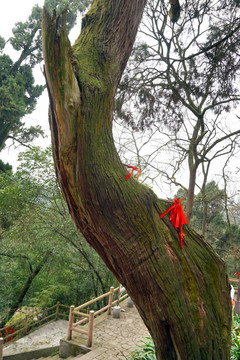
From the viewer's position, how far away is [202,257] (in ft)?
7.06

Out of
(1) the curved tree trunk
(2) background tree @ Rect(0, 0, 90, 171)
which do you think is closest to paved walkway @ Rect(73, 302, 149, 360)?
(1) the curved tree trunk

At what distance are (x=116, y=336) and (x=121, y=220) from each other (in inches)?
243

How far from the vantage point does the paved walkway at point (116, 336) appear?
621 cm

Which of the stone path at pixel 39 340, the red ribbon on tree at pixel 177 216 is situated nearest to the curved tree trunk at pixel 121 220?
the red ribbon on tree at pixel 177 216

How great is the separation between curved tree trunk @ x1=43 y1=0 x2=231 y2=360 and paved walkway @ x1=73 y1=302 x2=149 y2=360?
14.2 ft

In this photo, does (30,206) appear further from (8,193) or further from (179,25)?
(179,25)

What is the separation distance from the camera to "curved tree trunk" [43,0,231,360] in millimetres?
1815

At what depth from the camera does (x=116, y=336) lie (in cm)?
712

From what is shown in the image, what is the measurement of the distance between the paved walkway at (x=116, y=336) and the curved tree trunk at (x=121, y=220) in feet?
14.2

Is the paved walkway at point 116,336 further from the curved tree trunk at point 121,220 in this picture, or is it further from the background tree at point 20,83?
the background tree at point 20,83

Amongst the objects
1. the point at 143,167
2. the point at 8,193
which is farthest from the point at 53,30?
the point at 8,193

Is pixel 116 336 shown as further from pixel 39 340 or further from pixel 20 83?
pixel 20 83

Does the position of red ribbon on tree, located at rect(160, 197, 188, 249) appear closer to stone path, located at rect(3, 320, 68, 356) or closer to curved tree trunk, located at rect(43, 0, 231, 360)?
curved tree trunk, located at rect(43, 0, 231, 360)

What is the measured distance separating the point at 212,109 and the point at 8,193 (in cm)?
703
